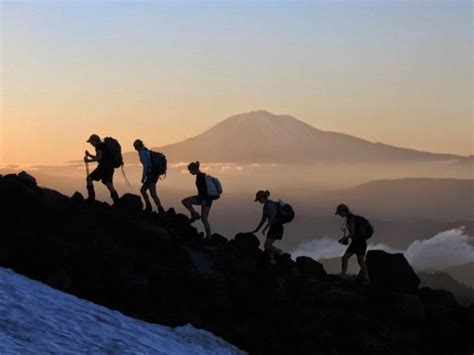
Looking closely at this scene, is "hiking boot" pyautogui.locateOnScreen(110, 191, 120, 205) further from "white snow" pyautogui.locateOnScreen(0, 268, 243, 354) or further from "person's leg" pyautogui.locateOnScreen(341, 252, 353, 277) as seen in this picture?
"person's leg" pyautogui.locateOnScreen(341, 252, 353, 277)

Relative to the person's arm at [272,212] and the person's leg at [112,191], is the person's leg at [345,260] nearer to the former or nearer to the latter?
the person's arm at [272,212]

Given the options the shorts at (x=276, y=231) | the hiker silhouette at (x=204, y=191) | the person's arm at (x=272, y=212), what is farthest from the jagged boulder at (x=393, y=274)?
the hiker silhouette at (x=204, y=191)

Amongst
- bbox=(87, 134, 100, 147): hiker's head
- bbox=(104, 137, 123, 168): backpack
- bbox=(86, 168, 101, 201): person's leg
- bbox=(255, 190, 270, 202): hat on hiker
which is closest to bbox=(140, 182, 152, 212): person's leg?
bbox=(104, 137, 123, 168): backpack

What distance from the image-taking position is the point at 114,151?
81.5 ft

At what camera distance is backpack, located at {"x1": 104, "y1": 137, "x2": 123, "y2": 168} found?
24772 millimetres

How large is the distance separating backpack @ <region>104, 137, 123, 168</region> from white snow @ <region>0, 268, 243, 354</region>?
5.59 meters

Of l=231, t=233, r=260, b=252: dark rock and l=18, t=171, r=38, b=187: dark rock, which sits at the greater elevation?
l=18, t=171, r=38, b=187: dark rock

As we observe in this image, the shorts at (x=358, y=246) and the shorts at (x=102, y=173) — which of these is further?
the shorts at (x=358, y=246)

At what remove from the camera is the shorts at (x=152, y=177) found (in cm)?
2525

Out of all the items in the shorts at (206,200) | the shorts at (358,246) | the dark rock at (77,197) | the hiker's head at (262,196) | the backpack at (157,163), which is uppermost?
the backpack at (157,163)

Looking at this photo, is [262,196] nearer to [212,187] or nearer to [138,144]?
[212,187]

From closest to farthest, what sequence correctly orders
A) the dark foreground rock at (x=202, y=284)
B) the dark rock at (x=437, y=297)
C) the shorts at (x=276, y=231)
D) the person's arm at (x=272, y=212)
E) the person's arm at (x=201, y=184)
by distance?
1. the dark foreground rock at (x=202, y=284)
2. the person's arm at (x=272, y=212)
3. the shorts at (x=276, y=231)
4. the person's arm at (x=201, y=184)
5. the dark rock at (x=437, y=297)

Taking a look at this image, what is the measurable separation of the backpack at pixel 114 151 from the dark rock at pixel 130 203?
191cm

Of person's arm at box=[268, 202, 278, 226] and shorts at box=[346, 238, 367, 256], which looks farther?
shorts at box=[346, 238, 367, 256]
